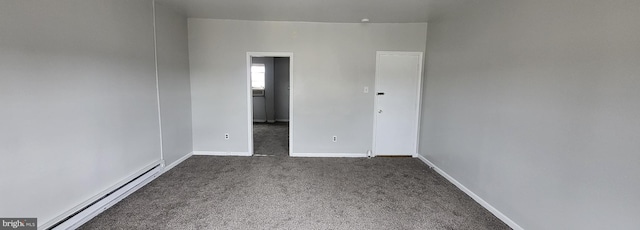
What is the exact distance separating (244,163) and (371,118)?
7.48 ft

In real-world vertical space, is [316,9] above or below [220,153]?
above

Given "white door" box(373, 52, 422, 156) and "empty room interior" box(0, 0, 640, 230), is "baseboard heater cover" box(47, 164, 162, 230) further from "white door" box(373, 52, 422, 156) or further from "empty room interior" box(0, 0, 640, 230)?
"white door" box(373, 52, 422, 156)

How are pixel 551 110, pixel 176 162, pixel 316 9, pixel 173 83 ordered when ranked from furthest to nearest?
pixel 176 162 < pixel 173 83 < pixel 316 9 < pixel 551 110

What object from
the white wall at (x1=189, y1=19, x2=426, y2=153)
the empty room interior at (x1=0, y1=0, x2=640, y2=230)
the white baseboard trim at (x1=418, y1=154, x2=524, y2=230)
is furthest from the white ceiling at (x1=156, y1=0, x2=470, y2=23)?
the white baseboard trim at (x1=418, y1=154, x2=524, y2=230)

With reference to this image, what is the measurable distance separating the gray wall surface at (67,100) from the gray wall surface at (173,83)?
1.26 ft

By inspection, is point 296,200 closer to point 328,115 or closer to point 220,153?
point 328,115

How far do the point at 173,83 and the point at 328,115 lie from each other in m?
2.47

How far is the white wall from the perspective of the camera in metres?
4.01

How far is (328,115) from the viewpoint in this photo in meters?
4.24

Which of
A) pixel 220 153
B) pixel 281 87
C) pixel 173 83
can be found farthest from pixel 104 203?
pixel 281 87

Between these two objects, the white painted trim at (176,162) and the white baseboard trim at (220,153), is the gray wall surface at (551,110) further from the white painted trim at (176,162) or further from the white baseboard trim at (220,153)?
the white painted trim at (176,162)

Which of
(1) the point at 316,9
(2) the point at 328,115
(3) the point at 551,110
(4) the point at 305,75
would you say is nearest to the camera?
(3) the point at 551,110

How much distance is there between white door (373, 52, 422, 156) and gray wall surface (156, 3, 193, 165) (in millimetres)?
3187

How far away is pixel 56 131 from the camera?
1.91m
